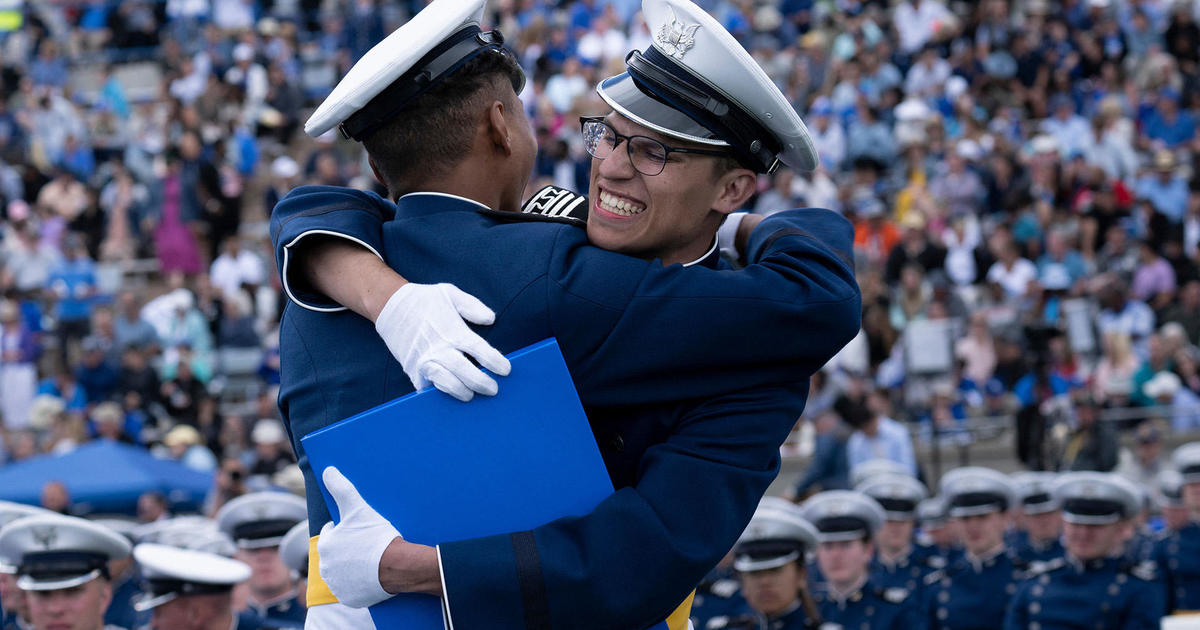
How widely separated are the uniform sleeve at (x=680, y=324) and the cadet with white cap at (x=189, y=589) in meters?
3.90

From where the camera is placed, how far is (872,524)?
27.4ft

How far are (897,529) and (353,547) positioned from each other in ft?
23.8

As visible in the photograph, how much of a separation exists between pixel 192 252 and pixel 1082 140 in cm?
905

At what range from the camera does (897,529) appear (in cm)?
929

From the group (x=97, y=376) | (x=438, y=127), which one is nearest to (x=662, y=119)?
(x=438, y=127)

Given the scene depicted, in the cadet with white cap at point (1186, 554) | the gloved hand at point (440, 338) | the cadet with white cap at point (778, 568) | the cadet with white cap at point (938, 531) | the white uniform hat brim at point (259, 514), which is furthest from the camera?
the cadet with white cap at point (938, 531)

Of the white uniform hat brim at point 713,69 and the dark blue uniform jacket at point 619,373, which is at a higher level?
the white uniform hat brim at point 713,69

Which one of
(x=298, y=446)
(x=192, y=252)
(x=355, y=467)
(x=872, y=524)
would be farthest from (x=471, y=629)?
(x=192, y=252)

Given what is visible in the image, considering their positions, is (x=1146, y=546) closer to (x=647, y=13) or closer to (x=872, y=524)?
(x=872, y=524)

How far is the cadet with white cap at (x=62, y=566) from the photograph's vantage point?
5.97 m

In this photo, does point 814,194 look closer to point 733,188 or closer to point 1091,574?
point 1091,574

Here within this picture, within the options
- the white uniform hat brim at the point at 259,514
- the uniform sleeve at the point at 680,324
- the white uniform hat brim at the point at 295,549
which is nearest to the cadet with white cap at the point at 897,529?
the white uniform hat brim at the point at 259,514

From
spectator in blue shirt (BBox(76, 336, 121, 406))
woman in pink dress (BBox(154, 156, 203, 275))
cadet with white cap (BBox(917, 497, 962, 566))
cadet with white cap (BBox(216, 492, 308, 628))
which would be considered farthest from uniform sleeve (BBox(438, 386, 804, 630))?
woman in pink dress (BBox(154, 156, 203, 275))

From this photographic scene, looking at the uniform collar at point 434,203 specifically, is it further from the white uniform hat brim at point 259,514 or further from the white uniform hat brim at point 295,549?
the white uniform hat brim at point 259,514
